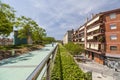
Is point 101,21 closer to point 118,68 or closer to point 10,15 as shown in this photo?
point 118,68

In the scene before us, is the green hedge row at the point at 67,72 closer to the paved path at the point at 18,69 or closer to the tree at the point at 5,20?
the paved path at the point at 18,69

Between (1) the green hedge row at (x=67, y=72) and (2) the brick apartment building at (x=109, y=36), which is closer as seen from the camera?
(1) the green hedge row at (x=67, y=72)

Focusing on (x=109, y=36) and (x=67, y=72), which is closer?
(x=67, y=72)

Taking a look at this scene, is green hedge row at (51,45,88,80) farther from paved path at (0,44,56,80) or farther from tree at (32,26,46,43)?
tree at (32,26,46,43)

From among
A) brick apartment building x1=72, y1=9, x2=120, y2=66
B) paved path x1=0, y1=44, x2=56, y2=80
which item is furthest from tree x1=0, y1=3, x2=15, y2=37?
brick apartment building x1=72, y1=9, x2=120, y2=66

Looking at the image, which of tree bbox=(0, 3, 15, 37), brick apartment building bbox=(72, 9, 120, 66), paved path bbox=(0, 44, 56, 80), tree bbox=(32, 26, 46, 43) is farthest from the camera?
tree bbox=(32, 26, 46, 43)

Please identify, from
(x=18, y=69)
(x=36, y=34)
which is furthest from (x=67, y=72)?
(x=36, y=34)

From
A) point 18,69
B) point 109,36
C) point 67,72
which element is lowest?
point 67,72

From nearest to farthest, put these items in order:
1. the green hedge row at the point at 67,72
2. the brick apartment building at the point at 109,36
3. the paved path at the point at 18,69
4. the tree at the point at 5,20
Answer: the paved path at the point at 18,69 → the green hedge row at the point at 67,72 → the tree at the point at 5,20 → the brick apartment building at the point at 109,36

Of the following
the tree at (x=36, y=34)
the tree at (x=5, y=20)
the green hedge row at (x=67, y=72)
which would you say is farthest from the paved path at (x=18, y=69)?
the tree at (x=36, y=34)

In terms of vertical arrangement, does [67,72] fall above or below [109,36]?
below

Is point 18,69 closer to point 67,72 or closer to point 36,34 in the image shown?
point 67,72

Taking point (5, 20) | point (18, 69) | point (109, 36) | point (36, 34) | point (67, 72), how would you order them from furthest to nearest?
1. point (36, 34)
2. point (109, 36)
3. point (5, 20)
4. point (67, 72)
5. point (18, 69)

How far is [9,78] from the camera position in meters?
6.27
